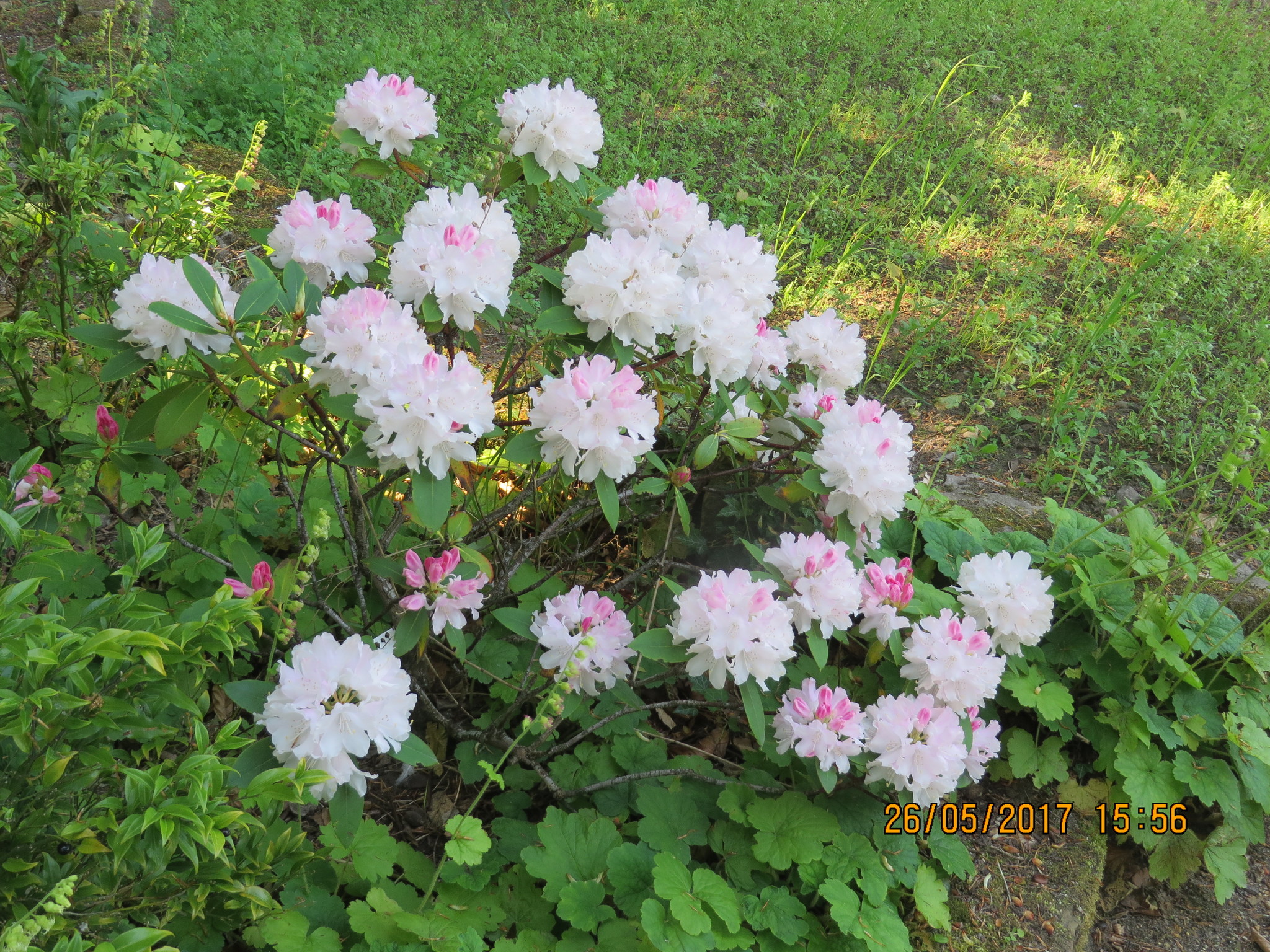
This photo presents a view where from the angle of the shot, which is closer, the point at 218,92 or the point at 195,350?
the point at 195,350

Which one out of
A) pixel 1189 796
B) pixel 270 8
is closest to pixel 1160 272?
pixel 1189 796

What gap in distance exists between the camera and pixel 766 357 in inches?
75.0

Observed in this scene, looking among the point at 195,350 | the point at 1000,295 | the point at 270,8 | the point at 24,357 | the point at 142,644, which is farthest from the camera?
the point at 270,8

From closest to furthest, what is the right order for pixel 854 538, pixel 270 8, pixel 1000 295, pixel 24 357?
pixel 854 538
pixel 24 357
pixel 1000 295
pixel 270 8

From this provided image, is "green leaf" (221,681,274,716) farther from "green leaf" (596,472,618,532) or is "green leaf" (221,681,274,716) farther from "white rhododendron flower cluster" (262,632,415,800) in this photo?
"green leaf" (596,472,618,532)

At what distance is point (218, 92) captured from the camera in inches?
169

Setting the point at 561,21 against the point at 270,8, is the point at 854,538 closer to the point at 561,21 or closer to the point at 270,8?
the point at 561,21

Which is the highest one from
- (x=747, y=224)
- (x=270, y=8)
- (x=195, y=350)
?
(x=195, y=350)

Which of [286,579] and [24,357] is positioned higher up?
[286,579]

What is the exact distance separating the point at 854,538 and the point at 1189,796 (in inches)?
50.8

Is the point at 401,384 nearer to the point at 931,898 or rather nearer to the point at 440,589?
the point at 440,589

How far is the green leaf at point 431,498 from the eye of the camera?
1.41 m

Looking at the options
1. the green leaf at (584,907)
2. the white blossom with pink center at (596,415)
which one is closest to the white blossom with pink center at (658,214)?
the white blossom with pink center at (596,415)

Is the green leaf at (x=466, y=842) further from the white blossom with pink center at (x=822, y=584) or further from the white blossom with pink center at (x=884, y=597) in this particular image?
the white blossom with pink center at (x=884, y=597)
